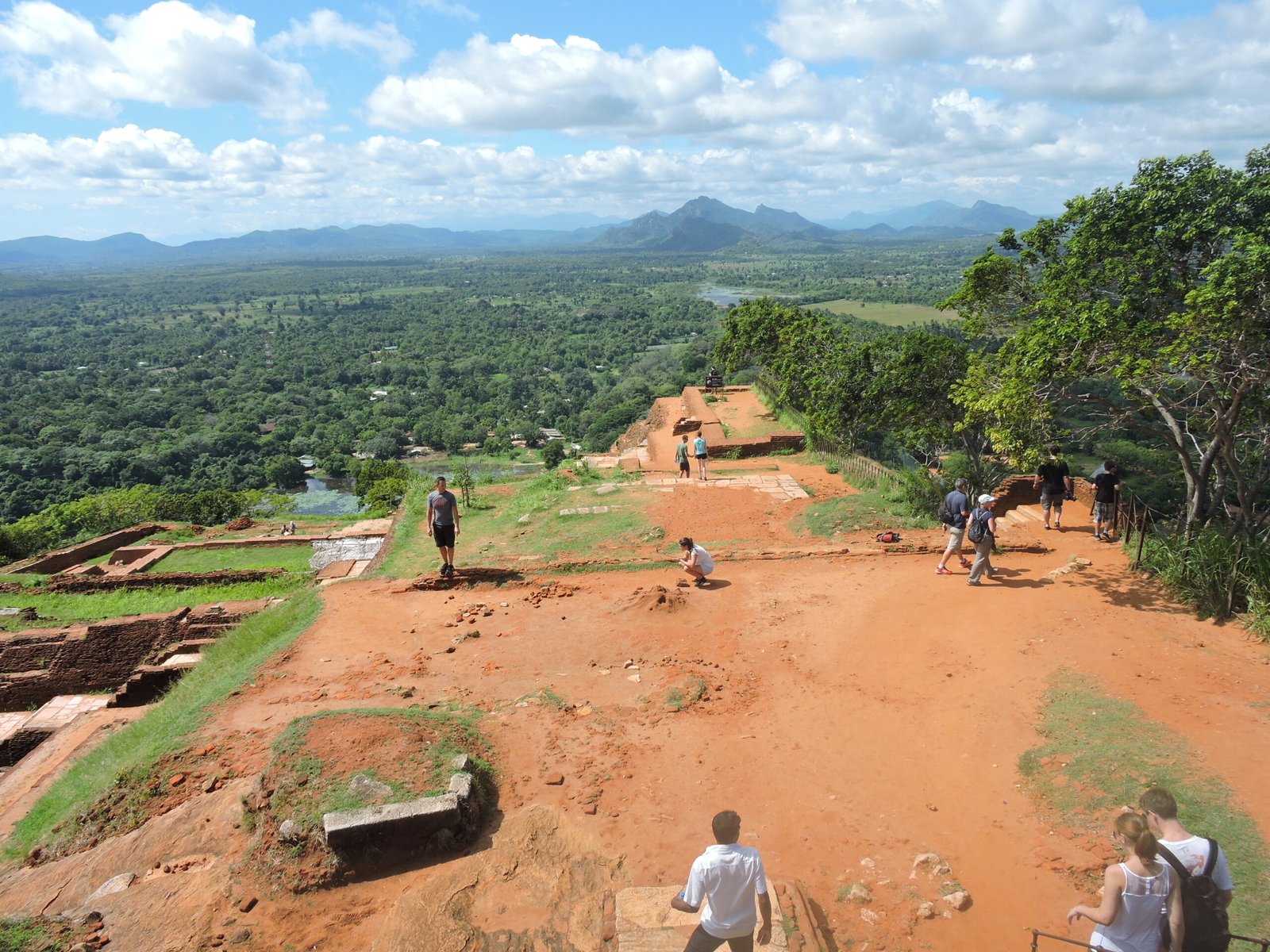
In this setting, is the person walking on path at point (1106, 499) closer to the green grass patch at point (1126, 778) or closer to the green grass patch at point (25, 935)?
the green grass patch at point (1126, 778)

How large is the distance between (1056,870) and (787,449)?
51.4 feet

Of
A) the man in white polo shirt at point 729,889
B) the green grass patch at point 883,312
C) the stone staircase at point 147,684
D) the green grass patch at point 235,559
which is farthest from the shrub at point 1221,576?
the green grass patch at point 883,312

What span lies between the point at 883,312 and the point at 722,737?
10310cm

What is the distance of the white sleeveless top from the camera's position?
12.2 feet

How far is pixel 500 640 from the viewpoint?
9078 millimetres

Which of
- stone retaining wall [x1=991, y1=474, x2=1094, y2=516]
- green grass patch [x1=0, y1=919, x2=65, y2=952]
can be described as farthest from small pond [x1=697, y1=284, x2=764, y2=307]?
green grass patch [x1=0, y1=919, x2=65, y2=952]

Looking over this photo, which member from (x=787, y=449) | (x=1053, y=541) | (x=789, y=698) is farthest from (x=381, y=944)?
(x=787, y=449)

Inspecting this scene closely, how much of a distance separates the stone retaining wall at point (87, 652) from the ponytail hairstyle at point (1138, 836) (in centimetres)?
1207

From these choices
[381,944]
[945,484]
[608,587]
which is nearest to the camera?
[381,944]

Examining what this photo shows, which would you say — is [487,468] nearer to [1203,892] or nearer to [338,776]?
[338,776]

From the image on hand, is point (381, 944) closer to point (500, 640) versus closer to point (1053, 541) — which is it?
point (500, 640)

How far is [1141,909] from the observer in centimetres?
372

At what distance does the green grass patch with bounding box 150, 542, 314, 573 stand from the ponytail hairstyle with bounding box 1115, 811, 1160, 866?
50.8 feet

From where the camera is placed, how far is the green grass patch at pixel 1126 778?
4742mm
